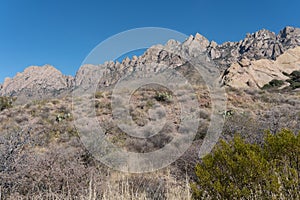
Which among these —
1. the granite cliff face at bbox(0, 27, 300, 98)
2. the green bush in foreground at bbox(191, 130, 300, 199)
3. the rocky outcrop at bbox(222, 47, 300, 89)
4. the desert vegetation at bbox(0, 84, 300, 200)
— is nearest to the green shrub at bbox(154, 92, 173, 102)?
the granite cliff face at bbox(0, 27, 300, 98)

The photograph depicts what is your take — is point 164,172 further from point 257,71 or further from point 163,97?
point 257,71

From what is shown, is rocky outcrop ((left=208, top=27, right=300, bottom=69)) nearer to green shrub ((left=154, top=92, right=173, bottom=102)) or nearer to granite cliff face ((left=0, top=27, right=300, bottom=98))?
granite cliff face ((left=0, top=27, right=300, bottom=98))

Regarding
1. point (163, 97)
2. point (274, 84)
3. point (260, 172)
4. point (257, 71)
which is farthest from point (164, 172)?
point (257, 71)

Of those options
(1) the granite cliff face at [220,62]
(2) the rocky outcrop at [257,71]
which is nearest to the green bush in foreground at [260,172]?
(1) the granite cliff face at [220,62]

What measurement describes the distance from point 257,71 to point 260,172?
40.4m

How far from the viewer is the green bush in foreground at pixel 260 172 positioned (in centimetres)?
265

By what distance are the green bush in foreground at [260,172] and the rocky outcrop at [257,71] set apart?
30.3 m

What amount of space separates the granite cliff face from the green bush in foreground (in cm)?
707

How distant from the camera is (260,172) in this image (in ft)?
8.70

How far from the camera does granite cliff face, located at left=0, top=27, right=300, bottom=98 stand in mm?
32844

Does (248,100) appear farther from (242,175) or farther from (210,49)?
(210,49)

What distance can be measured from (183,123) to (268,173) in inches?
380

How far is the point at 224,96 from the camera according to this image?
18.4m

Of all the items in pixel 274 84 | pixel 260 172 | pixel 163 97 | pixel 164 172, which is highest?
pixel 274 84
